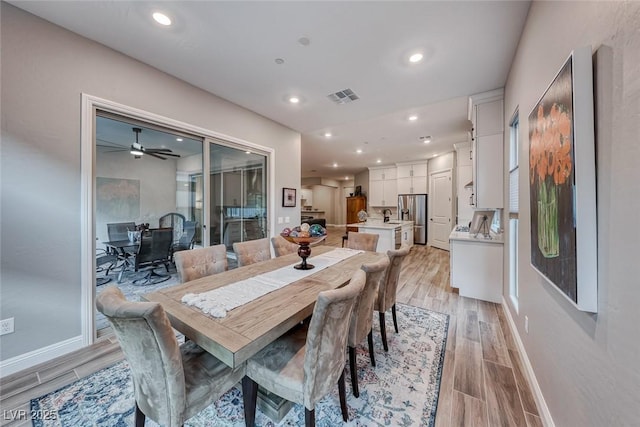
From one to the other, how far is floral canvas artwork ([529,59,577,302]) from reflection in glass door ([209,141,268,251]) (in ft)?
11.4

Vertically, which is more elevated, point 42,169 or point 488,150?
point 488,150

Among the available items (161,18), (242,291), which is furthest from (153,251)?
(161,18)

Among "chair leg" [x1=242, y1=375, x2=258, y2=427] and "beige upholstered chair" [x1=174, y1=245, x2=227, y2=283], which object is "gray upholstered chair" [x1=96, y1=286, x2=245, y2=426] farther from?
"beige upholstered chair" [x1=174, y1=245, x2=227, y2=283]

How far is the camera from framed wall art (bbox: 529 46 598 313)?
2.84ft

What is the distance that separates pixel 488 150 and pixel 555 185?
91.8 inches

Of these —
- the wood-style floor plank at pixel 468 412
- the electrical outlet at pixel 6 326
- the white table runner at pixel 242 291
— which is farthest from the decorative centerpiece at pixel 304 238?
the electrical outlet at pixel 6 326

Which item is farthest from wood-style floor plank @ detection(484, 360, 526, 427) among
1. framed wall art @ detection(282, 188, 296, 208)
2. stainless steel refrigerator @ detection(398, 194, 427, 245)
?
stainless steel refrigerator @ detection(398, 194, 427, 245)

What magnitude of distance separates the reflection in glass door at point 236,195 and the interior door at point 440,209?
17.5 ft

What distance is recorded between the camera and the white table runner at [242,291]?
1272 millimetres

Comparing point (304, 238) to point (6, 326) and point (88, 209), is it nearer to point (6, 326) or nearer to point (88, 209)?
point (88, 209)

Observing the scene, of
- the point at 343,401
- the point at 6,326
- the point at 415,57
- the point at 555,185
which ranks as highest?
the point at 415,57

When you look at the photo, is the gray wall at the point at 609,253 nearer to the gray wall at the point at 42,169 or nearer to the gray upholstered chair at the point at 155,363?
the gray upholstered chair at the point at 155,363

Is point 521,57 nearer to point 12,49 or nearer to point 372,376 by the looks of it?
point 372,376

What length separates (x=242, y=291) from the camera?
4.92 feet
